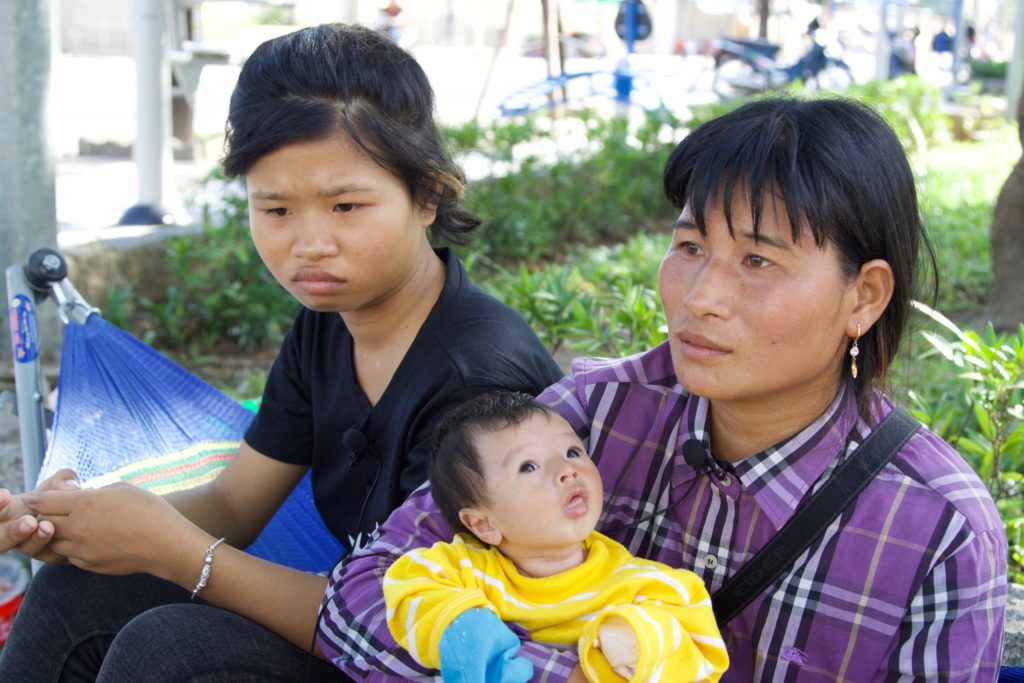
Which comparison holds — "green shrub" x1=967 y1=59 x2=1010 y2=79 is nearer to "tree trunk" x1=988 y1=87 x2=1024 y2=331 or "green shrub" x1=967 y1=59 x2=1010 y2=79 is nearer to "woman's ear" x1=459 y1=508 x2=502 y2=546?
"tree trunk" x1=988 y1=87 x2=1024 y2=331

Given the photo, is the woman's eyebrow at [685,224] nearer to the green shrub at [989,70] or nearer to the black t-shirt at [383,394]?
the black t-shirt at [383,394]

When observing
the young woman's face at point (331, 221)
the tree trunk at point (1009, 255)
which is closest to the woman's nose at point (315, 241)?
the young woman's face at point (331, 221)

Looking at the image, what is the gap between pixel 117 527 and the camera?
5.77 ft

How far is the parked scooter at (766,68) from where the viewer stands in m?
16.5

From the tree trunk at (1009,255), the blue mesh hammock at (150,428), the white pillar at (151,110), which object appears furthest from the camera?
the white pillar at (151,110)

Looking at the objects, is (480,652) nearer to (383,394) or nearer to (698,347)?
(698,347)

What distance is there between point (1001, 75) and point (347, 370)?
19057mm

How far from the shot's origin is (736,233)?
1414 mm

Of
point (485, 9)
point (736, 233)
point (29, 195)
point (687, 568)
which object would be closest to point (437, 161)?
point (736, 233)

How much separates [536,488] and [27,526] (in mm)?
825

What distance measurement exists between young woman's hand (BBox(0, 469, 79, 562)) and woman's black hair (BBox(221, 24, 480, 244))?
611 millimetres

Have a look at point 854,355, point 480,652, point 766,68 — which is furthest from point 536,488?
point 766,68

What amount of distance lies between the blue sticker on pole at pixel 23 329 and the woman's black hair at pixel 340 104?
700mm

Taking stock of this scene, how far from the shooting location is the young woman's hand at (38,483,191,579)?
1759mm
